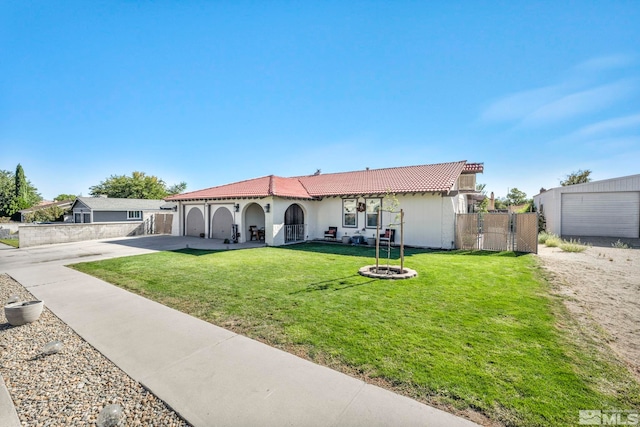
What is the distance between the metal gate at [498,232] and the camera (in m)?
11.5

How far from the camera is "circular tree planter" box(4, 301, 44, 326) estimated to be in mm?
4486

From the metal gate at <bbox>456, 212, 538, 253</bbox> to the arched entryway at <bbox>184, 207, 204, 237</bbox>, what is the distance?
657 inches

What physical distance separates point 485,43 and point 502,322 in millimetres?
10096

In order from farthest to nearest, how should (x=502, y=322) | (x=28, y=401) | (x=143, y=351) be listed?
(x=502, y=322) → (x=143, y=351) → (x=28, y=401)

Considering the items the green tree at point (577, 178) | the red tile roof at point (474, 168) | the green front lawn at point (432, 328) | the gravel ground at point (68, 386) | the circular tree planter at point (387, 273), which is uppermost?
the green tree at point (577, 178)

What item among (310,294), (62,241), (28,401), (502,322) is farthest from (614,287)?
(62,241)

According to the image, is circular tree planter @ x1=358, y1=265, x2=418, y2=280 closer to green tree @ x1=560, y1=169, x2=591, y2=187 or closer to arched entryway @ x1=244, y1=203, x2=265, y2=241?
arched entryway @ x1=244, y1=203, x2=265, y2=241

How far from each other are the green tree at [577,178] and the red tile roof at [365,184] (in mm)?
22902

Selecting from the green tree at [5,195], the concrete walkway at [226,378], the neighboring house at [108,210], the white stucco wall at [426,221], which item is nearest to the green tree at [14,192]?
the green tree at [5,195]

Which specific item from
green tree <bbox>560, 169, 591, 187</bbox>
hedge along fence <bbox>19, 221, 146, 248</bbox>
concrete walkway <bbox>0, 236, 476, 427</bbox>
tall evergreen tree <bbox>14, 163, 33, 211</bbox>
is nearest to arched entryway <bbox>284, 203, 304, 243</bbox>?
concrete walkway <bbox>0, 236, 476, 427</bbox>

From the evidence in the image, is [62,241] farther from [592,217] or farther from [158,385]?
[592,217]

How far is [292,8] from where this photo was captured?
9.30 metres

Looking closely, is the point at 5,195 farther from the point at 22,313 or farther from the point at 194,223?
the point at 22,313

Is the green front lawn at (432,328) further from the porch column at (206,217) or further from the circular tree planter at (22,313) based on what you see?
the porch column at (206,217)
